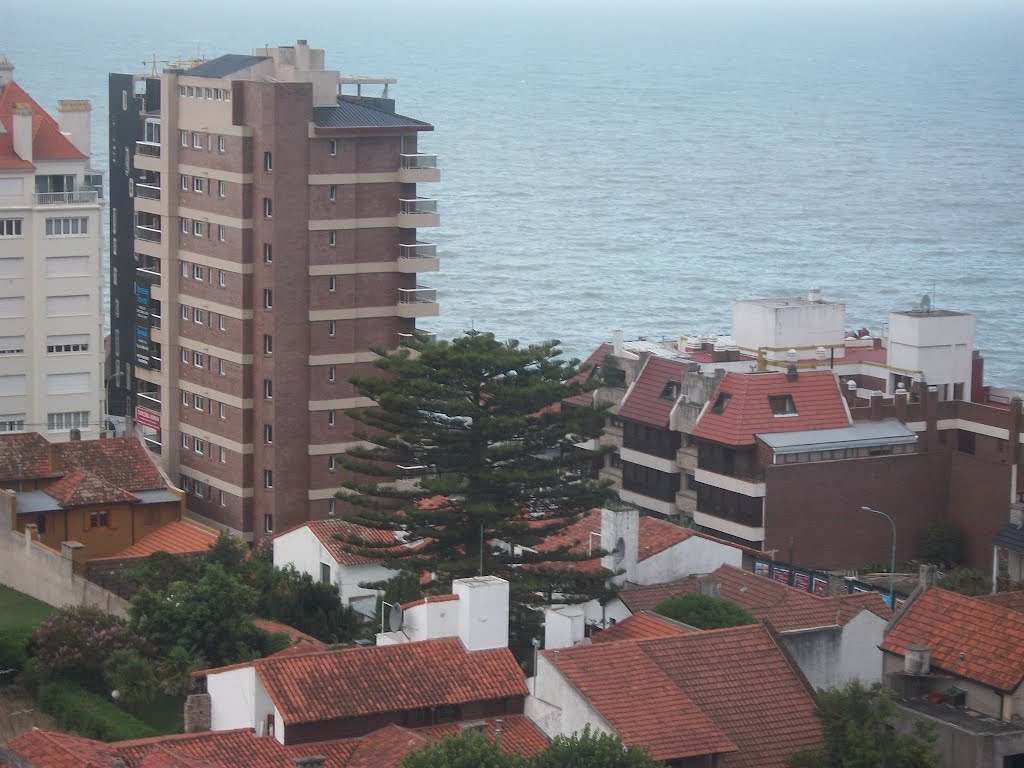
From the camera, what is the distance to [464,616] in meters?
39.7

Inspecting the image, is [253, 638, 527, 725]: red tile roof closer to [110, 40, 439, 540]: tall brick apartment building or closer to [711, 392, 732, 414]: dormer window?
[110, 40, 439, 540]: tall brick apartment building

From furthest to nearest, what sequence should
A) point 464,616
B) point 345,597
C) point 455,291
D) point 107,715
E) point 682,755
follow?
point 455,291 → point 345,597 → point 107,715 → point 464,616 → point 682,755

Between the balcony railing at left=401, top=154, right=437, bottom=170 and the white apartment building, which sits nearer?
the balcony railing at left=401, top=154, right=437, bottom=170

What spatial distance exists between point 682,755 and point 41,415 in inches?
1429

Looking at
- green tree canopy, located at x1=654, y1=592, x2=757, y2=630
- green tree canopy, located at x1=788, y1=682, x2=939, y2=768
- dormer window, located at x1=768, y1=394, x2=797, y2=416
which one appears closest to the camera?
green tree canopy, located at x1=788, y1=682, x2=939, y2=768

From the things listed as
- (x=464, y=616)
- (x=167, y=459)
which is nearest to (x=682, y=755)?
(x=464, y=616)

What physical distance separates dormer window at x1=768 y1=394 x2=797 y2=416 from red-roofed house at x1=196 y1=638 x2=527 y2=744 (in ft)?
97.6

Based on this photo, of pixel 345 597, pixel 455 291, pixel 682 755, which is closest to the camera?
pixel 682 755

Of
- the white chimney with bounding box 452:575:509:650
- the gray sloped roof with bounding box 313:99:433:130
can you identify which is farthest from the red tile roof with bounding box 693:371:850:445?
the white chimney with bounding box 452:575:509:650

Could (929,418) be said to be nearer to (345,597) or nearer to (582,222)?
(345,597)

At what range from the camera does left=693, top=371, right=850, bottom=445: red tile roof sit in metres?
66.7

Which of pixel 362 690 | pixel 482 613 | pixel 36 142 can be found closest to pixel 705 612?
pixel 482 613

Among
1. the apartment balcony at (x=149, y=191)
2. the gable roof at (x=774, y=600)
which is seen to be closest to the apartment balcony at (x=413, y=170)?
the apartment balcony at (x=149, y=191)

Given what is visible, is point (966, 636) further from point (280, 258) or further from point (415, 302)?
point (280, 258)
